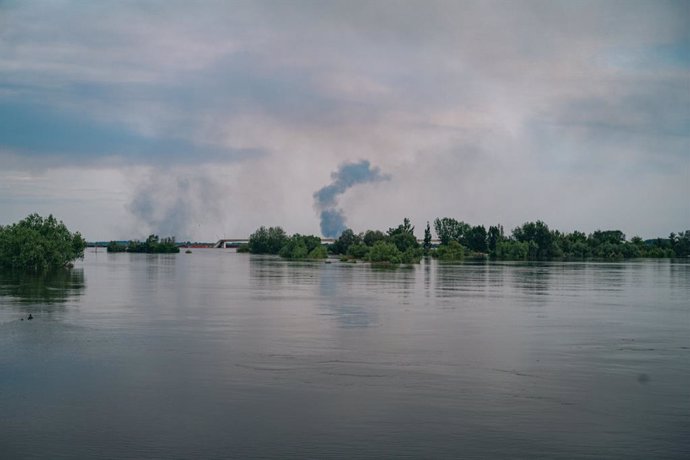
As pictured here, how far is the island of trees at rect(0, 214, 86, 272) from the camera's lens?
78.3 metres

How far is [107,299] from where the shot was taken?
4512cm

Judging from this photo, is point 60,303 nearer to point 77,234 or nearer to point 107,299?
point 107,299

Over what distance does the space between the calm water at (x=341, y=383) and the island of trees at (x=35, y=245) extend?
42503 mm

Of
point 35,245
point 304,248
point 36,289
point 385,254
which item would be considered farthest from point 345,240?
point 36,289

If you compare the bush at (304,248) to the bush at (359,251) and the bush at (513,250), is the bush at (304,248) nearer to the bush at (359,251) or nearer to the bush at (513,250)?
the bush at (359,251)

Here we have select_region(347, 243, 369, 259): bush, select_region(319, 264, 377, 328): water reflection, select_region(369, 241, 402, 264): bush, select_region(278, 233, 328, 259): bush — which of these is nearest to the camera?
select_region(319, 264, 377, 328): water reflection

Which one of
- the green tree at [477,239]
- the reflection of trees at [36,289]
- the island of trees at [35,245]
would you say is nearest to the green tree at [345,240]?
the green tree at [477,239]

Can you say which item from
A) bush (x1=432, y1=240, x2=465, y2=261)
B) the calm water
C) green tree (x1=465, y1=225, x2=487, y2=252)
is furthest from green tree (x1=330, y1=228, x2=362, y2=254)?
the calm water

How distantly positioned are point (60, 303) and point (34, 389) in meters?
24.0

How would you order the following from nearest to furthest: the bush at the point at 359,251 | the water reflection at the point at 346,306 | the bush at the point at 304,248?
the water reflection at the point at 346,306, the bush at the point at 359,251, the bush at the point at 304,248

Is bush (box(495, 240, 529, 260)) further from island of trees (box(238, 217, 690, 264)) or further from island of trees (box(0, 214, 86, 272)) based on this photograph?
island of trees (box(0, 214, 86, 272))

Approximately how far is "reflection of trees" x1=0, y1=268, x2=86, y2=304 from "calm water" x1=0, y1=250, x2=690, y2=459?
192 inches

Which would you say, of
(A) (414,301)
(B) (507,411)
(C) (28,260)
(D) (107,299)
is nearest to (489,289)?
(A) (414,301)

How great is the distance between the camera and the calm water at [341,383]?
1504 cm
